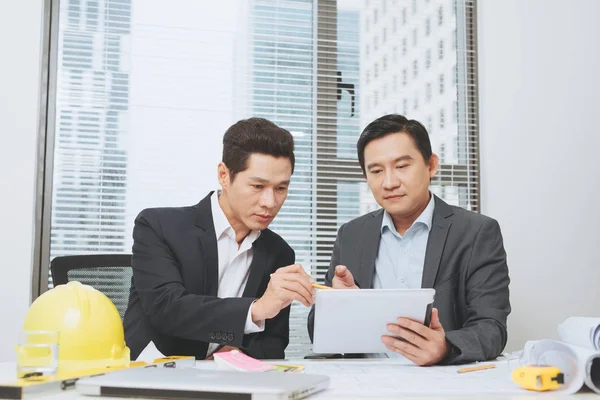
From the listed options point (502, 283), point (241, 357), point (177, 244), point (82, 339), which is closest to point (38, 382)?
point (82, 339)

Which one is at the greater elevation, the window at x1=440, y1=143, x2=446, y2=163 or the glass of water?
the window at x1=440, y1=143, x2=446, y2=163

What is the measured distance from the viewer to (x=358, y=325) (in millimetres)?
1442

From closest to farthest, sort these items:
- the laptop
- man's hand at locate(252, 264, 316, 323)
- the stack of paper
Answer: the laptop < the stack of paper < man's hand at locate(252, 264, 316, 323)

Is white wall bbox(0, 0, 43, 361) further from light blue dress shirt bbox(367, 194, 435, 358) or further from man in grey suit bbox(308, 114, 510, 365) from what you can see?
light blue dress shirt bbox(367, 194, 435, 358)

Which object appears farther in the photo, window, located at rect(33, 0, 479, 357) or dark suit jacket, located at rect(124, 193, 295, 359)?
window, located at rect(33, 0, 479, 357)

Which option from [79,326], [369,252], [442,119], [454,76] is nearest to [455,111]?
[442,119]

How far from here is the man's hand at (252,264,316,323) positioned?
153 cm

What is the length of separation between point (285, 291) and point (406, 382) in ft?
1.69

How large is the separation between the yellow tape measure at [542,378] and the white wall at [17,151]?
2.23 m

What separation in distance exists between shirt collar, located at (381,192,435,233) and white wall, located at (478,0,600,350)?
39.0 inches

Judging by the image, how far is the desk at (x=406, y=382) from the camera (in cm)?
95

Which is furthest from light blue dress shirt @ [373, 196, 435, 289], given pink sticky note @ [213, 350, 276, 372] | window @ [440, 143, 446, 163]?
window @ [440, 143, 446, 163]

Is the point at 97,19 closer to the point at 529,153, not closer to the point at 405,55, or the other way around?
the point at 405,55

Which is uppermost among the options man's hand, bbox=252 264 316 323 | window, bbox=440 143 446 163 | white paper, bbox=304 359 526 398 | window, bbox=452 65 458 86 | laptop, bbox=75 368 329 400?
window, bbox=452 65 458 86
